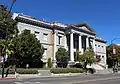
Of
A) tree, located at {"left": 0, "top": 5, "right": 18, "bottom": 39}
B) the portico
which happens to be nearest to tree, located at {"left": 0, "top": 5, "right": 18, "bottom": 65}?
tree, located at {"left": 0, "top": 5, "right": 18, "bottom": 39}

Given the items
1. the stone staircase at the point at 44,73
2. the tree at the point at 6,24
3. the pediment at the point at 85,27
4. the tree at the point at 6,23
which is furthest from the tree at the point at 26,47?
the pediment at the point at 85,27

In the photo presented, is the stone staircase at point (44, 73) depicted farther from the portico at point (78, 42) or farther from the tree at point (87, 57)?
the portico at point (78, 42)

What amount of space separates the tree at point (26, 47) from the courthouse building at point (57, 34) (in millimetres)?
6859

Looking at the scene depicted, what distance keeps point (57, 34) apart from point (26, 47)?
1674 cm

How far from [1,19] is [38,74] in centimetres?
1219

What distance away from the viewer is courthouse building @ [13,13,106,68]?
54.0 meters

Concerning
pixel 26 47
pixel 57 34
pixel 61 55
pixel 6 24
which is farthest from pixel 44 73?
pixel 57 34

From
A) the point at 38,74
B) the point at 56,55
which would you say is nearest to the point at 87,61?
the point at 56,55

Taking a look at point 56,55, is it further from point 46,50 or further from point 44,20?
point 44,20

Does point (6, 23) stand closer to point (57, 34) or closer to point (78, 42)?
point (57, 34)

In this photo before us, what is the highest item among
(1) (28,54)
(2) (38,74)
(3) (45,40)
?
(3) (45,40)

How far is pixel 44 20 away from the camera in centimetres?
5884

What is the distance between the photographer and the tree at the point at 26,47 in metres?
44.4

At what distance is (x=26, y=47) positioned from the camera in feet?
146
